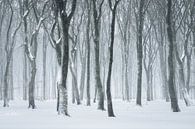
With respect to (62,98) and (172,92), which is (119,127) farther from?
(172,92)

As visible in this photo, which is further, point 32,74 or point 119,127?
point 32,74

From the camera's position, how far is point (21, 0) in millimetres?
25297

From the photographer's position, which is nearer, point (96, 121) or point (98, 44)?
point (96, 121)

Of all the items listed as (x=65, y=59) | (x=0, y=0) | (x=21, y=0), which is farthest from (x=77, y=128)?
(x=0, y=0)

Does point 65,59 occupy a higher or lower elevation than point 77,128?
higher

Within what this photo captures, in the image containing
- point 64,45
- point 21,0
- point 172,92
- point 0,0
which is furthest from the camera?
point 0,0

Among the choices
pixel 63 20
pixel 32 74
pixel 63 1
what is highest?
pixel 63 1

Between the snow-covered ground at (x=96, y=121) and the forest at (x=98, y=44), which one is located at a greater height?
the forest at (x=98, y=44)

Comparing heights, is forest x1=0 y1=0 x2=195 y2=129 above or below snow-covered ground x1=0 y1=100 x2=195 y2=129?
above

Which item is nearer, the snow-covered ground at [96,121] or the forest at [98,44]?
the snow-covered ground at [96,121]

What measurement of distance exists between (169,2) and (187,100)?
317 inches

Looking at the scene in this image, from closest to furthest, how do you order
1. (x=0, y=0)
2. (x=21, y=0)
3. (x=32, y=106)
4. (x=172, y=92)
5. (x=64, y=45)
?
(x=64, y=45)
(x=172, y=92)
(x=32, y=106)
(x=21, y=0)
(x=0, y=0)

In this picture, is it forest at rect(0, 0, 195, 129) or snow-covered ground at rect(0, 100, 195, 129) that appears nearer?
snow-covered ground at rect(0, 100, 195, 129)

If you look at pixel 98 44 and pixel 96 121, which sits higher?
pixel 98 44
